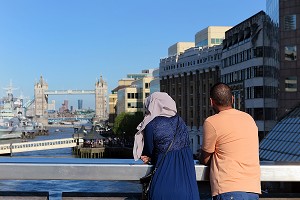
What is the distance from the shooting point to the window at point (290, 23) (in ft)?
146

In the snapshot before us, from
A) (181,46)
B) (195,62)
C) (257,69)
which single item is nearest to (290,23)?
(257,69)

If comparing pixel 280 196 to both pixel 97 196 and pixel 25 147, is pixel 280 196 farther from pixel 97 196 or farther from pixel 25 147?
pixel 25 147

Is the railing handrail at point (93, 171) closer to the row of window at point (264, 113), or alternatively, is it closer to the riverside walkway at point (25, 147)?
the row of window at point (264, 113)

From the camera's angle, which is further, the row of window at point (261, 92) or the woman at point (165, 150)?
the row of window at point (261, 92)

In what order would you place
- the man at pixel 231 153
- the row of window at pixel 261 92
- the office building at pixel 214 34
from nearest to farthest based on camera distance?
the man at pixel 231 153
the row of window at pixel 261 92
the office building at pixel 214 34

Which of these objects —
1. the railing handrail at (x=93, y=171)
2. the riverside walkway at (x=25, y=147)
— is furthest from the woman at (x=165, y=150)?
the riverside walkway at (x=25, y=147)

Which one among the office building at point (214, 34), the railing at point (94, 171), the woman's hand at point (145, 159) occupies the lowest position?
the railing at point (94, 171)

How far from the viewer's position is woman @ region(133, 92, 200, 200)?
4.57m

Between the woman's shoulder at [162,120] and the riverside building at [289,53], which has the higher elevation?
the riverside building at [289,53]

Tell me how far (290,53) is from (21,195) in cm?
4154

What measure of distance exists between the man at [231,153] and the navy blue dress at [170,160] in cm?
20

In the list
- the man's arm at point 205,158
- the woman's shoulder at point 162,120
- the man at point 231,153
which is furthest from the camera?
the man's arm at point 205,158

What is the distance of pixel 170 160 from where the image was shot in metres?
4.66

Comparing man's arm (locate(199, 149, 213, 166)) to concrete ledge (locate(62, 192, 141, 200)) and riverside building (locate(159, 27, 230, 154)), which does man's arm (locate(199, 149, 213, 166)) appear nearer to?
concrete ledge (locate(62, 192, 141, 200))
